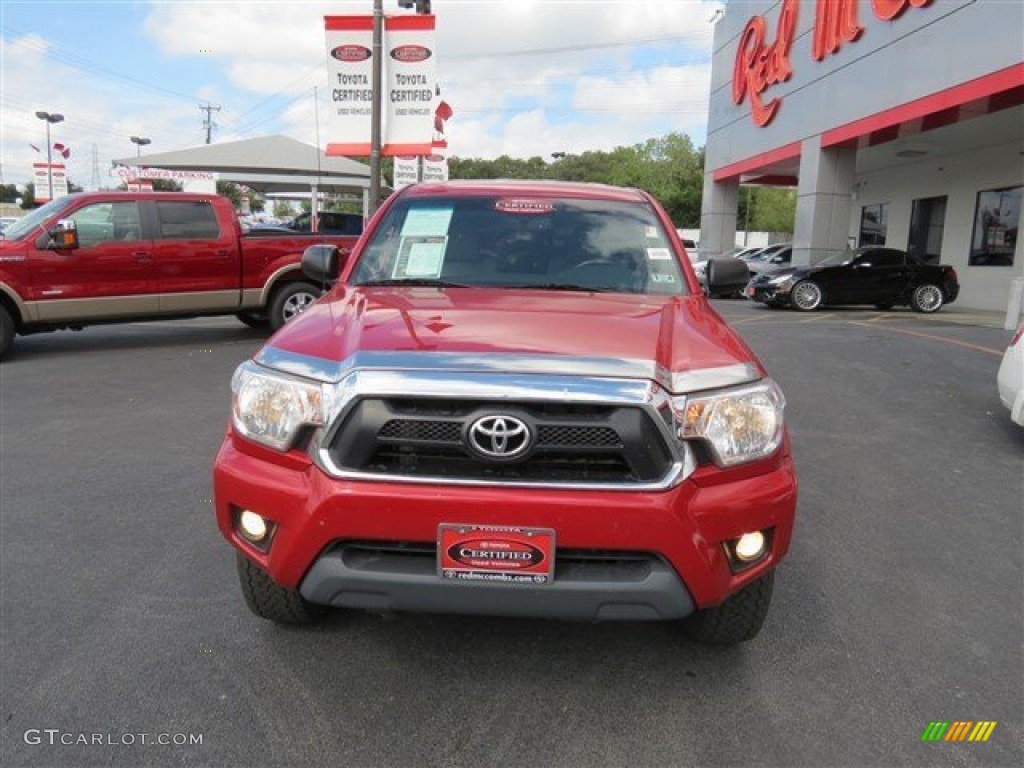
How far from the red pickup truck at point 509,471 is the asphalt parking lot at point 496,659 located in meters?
0.44

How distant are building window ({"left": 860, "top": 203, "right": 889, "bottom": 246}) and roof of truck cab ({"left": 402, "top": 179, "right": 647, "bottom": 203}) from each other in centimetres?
2216

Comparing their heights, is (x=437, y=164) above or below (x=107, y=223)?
above

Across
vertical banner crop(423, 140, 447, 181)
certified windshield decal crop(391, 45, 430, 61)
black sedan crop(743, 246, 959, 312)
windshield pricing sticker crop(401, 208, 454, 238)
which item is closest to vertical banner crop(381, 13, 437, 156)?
certified windshield decal crop(391, 45, 430, 61)

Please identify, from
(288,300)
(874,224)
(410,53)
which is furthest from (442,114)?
(874,224)

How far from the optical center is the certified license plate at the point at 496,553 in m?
2.24

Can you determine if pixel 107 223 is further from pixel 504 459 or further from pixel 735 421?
pixel 735 421

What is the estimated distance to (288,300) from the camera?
1029 centimetres

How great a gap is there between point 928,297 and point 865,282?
1489 millimetres

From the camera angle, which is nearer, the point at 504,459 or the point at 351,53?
the point at 504,459

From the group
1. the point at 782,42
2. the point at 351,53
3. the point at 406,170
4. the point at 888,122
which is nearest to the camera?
the point at 351,53

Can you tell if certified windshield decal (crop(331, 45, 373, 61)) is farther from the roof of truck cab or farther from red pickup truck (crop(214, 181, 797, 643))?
red pickup truck (crop(214, 181, 797, 643))

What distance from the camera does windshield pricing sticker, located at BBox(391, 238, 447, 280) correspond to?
3.52 m

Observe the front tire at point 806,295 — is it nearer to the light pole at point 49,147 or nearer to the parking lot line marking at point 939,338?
the parking lot line marking at point 939,338

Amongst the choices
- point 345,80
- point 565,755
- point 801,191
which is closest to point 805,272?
point 801,191
